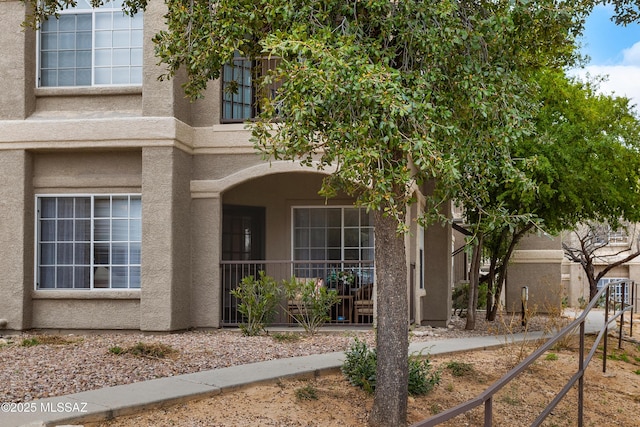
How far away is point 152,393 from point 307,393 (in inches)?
63.4

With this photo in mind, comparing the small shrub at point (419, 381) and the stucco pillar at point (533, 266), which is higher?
the stucco pillar at point (533, 266)

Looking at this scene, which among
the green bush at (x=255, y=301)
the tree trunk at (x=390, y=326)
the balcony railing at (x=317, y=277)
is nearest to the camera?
the tree trunk at (x=390, y=326)

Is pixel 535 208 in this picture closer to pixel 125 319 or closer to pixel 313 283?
pixel 313 283

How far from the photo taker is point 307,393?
827cm

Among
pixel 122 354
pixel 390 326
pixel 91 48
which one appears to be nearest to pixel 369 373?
pixel 390 326

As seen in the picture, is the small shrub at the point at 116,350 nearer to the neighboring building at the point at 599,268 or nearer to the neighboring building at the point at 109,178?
the neighboring building at the point at 109,178

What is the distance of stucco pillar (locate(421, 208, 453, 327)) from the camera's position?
16.1 metres

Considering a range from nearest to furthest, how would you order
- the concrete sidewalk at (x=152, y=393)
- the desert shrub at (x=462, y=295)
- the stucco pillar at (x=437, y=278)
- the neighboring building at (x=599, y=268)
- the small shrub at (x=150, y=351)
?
the concrete sidewalk at (x=152, y=393) → the small shrub at (x=150, y=351) → the stucco pillar at (x=437, y=278) → the desert shrub at (x=462, y=295) → the neighboring building at (x=599, y=268)

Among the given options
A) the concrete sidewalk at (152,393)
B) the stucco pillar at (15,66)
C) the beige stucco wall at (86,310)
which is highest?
the stucco pillar at (15,66)

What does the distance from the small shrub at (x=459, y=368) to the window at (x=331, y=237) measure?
16.8 feet

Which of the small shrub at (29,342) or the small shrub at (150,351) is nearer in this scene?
the small shrub at (150,351)

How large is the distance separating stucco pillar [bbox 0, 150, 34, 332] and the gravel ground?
19.8 inches

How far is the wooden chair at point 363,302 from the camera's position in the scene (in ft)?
46.3

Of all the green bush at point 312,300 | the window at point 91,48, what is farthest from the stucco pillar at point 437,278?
the window at point 91,48
